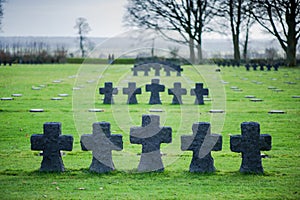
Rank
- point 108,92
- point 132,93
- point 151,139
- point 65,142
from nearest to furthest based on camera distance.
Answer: point 65,142 < point 151,139 < point 108,92 < point 132,93

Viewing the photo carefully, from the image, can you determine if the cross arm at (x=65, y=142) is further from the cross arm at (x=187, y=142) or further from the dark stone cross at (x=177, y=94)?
the dark stone cross at (x=177, y=94)

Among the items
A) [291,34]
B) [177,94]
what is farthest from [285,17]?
[177,94]

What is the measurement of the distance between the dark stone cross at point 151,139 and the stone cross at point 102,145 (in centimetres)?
29

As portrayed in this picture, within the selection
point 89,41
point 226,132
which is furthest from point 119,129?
point 89,41

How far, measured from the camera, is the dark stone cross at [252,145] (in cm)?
784

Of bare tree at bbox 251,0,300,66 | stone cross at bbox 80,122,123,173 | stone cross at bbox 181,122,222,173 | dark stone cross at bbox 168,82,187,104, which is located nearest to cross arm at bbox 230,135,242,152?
stone cross at bbox 181,122,222,173

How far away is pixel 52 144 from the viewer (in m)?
7.96

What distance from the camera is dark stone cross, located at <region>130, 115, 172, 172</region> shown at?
8023 mm

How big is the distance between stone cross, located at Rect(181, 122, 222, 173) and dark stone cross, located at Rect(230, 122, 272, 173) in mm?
301

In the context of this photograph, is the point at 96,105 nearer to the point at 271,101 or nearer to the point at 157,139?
the point at 271,101

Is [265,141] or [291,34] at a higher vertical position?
[291,34]

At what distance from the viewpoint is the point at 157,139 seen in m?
8.04

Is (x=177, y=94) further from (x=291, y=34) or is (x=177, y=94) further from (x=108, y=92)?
(x=291, y=34)

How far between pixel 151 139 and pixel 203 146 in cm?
71
